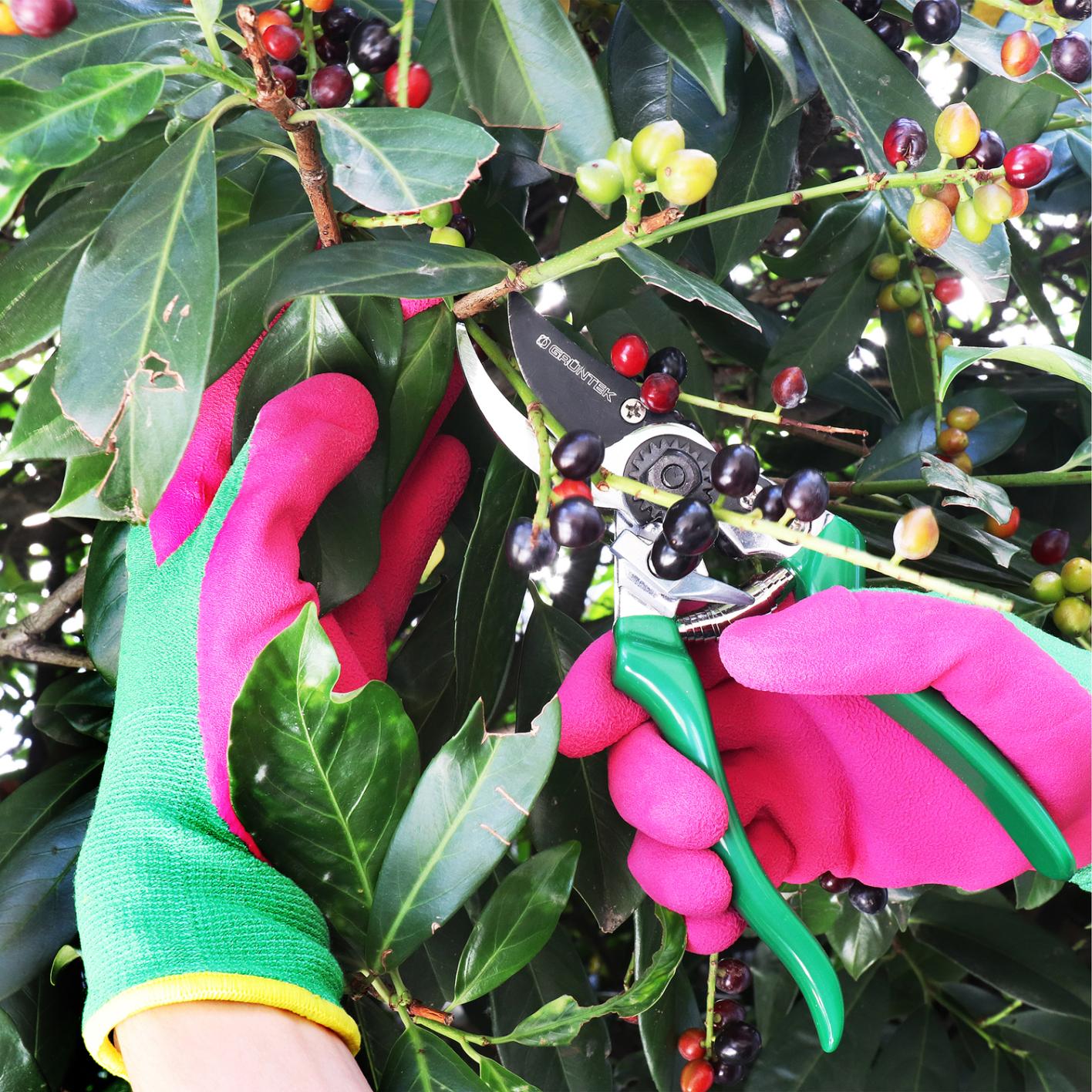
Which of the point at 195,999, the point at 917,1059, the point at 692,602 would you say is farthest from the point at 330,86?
the point at 917,1059

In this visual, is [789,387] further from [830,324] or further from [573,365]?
[830,324]

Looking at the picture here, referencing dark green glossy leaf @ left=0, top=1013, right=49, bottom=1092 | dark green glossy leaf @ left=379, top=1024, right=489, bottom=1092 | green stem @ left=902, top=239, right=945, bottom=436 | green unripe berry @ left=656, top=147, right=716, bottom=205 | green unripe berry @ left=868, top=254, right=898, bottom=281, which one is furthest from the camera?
green unripe berry @ left=868, top=254, right=898, bottom=281

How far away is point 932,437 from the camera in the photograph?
0.94 metres

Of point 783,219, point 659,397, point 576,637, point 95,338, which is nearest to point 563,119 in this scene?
point 659,397

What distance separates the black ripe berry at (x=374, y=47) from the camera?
0.59 metres

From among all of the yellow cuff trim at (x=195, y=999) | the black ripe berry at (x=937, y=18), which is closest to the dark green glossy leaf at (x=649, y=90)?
the black ripe berry at (x=937, y=18)

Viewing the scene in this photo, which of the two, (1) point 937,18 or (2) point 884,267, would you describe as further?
(2) point 884,267

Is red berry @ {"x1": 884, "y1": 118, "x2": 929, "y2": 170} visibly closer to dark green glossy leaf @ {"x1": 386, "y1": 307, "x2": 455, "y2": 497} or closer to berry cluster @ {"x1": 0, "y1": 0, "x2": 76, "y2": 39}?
dark green glossy leaf @ {"x1": 386, "y1": 307, "x2": 455, "y2": 497}

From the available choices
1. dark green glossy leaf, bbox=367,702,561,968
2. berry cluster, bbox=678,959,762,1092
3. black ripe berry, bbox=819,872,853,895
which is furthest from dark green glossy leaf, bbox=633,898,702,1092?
dark green glossy leaf, bbox=367,702,561,968

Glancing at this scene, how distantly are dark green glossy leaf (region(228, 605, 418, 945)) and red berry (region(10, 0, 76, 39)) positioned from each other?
0.90 ft

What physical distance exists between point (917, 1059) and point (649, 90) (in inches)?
43.1

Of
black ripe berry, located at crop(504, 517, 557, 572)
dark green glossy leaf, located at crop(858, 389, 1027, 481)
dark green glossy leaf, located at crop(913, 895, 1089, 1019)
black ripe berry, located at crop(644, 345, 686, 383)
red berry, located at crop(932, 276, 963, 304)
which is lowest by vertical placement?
dark green glossy leaf, located at crop(913, 895, 1089, 1019)

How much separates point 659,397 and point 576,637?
0.88ft

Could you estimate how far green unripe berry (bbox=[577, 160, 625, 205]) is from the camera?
48cm
